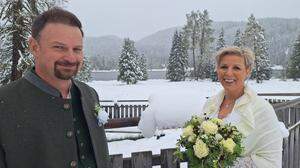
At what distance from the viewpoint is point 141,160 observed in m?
3.42

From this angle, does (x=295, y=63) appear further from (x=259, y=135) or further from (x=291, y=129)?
(x=259, y=135)

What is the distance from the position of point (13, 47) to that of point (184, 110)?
1298 cm

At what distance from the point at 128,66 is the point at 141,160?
5801 centimetres

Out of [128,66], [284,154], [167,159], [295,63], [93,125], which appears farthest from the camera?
[128,66]

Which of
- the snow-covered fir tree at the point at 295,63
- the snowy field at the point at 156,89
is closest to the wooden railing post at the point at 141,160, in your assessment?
the snowy field at the point at 156,89

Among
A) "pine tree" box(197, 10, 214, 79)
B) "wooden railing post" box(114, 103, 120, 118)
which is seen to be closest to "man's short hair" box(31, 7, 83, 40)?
"wooden railing post" box(114, 103, 120, 118)

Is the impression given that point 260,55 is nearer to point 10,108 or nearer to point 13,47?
point 13,47

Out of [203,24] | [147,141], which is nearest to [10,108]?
[147,141]

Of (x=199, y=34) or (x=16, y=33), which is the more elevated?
(x=199, y=34)

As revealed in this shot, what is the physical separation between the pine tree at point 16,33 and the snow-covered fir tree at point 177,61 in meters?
47.6

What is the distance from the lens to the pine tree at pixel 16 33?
1562cm

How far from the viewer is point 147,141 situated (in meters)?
9.32

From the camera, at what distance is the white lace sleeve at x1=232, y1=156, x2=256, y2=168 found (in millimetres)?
3244

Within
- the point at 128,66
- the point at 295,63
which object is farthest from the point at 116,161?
the point at 295,63
